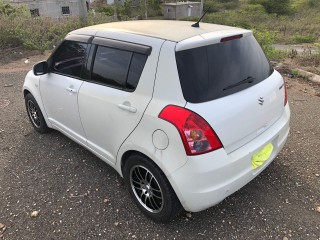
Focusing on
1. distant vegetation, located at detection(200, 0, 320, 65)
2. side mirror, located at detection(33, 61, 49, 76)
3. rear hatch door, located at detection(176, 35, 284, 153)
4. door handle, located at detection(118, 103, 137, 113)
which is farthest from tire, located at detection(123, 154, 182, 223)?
distant vegetation, located at detection(200, 0, 320, 65)

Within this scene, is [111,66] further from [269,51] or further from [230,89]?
[269,51]

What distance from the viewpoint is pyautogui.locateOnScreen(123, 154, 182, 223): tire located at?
2.51 meters

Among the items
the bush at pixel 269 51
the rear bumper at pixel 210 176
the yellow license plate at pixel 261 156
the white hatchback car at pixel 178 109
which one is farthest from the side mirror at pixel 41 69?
the bush at pixel 269 51

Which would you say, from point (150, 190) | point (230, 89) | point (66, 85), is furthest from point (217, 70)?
point (66, 85)

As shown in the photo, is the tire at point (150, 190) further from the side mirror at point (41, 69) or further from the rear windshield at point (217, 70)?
the side mirror at point (41, 69)

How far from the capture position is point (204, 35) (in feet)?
8.39

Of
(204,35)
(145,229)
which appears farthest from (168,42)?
(145,229)

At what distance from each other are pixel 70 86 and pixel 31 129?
6.00 ft

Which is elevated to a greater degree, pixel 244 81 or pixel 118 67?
pixel 118 67

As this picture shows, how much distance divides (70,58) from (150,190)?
1.80 m

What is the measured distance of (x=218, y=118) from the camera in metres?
2.31

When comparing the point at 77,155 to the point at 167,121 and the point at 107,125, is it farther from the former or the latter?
the point at 167,121

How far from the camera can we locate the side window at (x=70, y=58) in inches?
130

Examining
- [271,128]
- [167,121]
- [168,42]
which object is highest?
[168,42]
